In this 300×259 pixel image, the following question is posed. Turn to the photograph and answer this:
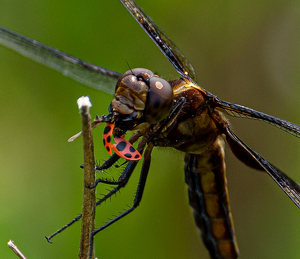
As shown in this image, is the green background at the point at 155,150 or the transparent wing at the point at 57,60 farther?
the green background at the point at 155,150

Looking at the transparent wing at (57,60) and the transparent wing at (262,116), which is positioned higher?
the transparent wing at (57,60)

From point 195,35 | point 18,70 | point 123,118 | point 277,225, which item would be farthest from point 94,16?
point 277,225

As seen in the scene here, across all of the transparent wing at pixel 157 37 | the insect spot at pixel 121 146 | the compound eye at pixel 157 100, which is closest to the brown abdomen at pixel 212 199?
the transparent wing at pixel 157 37

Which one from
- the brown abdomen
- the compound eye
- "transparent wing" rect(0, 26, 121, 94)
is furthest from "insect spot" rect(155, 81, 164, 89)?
the brown abdomen

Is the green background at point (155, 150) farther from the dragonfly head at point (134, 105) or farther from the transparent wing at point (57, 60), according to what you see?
the dragonfly head at point (134, 105)

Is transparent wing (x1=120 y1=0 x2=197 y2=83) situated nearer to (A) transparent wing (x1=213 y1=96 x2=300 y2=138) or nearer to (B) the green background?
(B) the green background

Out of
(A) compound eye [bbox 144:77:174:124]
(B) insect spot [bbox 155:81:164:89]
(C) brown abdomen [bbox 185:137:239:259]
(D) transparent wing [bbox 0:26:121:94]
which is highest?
(D) transparent wing [bbox 0:26:121:94]
